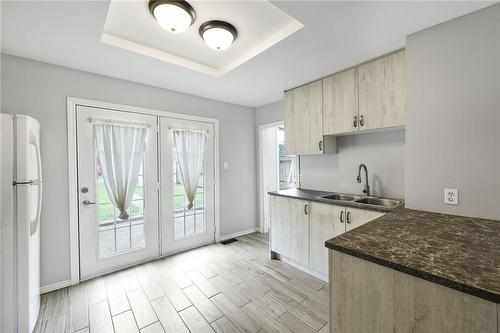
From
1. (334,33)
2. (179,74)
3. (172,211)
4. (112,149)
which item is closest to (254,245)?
(172,211)

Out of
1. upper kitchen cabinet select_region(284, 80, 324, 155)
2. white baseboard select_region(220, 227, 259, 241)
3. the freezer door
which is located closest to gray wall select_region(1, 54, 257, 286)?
the freezer door

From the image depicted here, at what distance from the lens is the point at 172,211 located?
3066 millimetres

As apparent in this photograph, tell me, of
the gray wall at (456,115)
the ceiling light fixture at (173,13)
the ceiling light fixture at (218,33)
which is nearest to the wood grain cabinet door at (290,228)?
the gray wall at (456,115)

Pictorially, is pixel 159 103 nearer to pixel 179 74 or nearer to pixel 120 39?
pixel 179 74

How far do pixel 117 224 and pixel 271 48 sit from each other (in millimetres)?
2708

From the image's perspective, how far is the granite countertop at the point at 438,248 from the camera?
754 mm

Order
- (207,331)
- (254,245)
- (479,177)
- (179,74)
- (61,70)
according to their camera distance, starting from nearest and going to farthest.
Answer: (479,177) < (207,331) < (61,70) < (179,74) < (254,245)

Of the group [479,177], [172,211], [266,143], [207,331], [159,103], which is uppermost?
[159,103]

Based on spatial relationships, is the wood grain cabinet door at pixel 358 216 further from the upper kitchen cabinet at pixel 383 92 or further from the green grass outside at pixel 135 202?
the green grass outside at pixel 135 202

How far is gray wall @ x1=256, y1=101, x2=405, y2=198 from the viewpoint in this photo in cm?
232

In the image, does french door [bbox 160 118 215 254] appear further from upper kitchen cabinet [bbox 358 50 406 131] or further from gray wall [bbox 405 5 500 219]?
gray wall [bbox 405 5 500 219]

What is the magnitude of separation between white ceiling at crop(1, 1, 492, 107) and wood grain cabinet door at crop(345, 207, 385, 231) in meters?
1.53

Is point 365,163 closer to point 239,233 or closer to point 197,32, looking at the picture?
point 197,32

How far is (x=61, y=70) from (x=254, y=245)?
3366 millimetres
